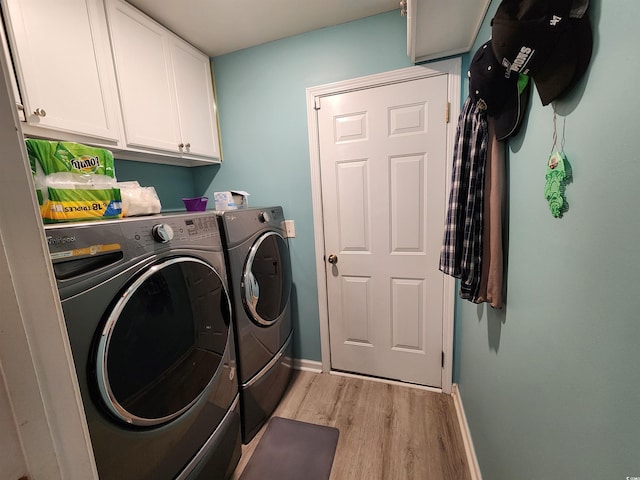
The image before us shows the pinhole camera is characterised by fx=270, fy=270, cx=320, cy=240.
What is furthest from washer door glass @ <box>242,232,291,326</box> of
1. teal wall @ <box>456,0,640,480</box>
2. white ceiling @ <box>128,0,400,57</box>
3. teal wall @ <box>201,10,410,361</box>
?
white ceiling @ <box>128,0,400,57</box>

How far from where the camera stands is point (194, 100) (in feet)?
5.84

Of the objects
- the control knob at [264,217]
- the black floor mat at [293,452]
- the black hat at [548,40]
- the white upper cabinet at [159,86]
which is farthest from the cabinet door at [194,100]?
the black floor mat at [293,452]

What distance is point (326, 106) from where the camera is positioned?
1758mm

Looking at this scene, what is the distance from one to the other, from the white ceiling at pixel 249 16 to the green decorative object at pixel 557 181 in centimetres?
139

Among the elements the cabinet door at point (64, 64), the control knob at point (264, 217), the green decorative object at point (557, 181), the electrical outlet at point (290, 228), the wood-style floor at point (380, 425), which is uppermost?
the cabinet door at point (64, 64)

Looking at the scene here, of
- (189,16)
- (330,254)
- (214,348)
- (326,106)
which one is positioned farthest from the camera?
(330,254)

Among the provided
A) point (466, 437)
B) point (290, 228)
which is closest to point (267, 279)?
point (290, 228)

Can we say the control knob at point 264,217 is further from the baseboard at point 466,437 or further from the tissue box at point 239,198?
the baseboard at point 466,437

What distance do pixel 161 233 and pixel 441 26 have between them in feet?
4.93

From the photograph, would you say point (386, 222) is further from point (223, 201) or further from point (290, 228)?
point (223, 201)

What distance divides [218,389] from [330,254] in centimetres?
105

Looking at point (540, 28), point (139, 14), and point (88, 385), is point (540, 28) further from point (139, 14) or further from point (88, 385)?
point (139, 14)

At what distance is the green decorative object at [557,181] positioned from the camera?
62 cm

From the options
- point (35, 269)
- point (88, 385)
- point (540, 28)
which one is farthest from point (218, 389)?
point (540, 28)
